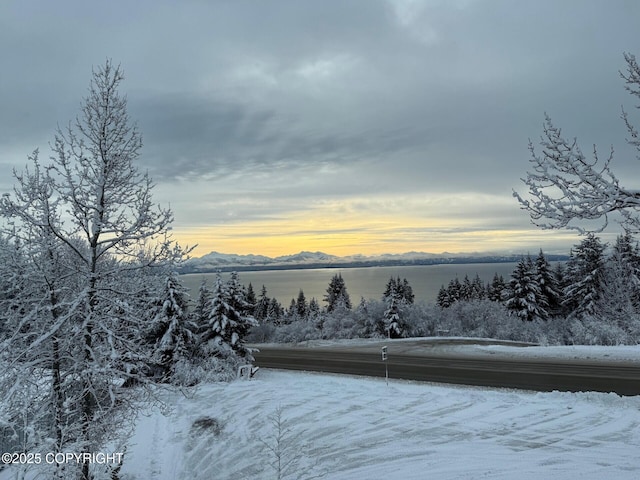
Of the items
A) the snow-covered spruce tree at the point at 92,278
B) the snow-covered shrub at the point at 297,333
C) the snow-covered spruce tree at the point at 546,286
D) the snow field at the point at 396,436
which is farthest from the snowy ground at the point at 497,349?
the snow-covered spruce tree at the point at 92,278

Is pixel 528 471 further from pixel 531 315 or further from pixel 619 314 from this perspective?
pixel 531 315

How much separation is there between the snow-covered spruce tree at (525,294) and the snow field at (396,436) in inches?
1123

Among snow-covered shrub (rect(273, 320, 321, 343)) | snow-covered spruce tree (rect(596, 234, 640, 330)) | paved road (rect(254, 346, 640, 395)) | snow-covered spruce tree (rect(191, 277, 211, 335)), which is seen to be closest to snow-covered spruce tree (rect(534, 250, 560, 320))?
snow-covered spruce tree (rect(596, 234, 640, 330))

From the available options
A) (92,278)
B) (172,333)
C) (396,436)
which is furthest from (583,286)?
(92,278)

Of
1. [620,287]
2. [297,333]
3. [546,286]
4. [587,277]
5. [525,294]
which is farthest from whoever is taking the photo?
[297,333]

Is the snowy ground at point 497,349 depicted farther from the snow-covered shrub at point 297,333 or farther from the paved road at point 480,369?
the snow-covered shrub at point 297,333

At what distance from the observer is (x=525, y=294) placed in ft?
137

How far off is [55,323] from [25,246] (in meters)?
1.58

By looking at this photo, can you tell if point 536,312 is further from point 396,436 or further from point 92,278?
point 92,278

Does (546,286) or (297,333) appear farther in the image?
(297,333)

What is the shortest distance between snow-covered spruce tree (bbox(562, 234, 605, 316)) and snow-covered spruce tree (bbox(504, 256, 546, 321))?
3114mm

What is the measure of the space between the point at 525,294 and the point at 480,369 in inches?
987

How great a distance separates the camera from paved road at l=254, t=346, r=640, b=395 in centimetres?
1653

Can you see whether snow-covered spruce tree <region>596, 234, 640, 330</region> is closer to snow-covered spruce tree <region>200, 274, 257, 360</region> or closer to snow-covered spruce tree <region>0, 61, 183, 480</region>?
snow-covered spruce tree <region>200, 274, 257, 360</region>
